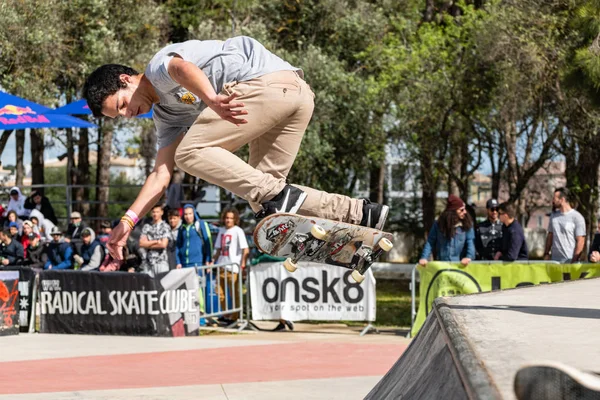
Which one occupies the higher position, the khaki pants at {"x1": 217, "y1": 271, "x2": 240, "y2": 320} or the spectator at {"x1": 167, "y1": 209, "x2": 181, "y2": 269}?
the spectator at {"x1": 167, "y1": 209, "x2": 181, "y2": 269}

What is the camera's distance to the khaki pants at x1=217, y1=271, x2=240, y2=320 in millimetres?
12172

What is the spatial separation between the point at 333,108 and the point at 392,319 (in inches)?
384

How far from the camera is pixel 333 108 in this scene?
22.0 m

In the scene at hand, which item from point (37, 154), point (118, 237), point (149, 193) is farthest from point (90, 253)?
point (37, 154)

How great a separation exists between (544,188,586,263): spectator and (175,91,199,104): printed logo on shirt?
7.31 m

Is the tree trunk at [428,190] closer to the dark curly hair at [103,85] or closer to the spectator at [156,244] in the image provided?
the spectator at [156,244]

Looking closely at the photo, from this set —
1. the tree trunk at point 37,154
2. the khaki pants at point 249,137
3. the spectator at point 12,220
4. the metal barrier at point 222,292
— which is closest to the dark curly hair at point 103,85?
the khaki pants at point 249,137

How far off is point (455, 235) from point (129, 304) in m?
4.50

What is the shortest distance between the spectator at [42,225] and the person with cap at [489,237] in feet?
26.6

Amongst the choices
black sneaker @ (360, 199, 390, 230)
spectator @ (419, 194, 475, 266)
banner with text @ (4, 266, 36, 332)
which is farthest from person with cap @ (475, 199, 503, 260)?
black sneaker @ (360, 199, 390, 230)

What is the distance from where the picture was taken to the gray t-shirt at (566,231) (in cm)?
1093

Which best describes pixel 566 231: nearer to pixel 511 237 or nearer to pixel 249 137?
pixel 511 237

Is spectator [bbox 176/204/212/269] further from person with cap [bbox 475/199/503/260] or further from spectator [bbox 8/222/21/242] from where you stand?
person with cap [bbox 475/199/503/260]

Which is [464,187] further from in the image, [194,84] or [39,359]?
[194,84]
